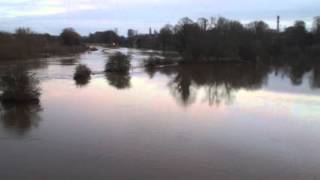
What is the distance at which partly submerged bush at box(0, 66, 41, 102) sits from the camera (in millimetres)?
23250

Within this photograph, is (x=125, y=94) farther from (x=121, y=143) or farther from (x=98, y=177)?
(x=98, y=177)

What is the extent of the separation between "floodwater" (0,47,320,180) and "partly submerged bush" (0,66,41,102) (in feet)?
2.83

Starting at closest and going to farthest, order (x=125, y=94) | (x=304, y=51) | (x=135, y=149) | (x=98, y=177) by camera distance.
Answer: (x=98, y=177)
(x=135, y=149)
(x=125, y=94)
(x=304, y=51)

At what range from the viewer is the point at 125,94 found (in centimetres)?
2845

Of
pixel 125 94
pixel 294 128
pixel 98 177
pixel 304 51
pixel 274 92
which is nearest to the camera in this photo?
pixel 98 177

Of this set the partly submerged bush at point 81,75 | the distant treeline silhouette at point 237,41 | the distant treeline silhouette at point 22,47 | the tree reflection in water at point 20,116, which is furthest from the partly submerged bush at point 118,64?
the tree reflection in water at point 20,116

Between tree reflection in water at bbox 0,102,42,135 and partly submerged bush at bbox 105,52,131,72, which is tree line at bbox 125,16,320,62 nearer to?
partly submerged bush at bbox 105,52,131,72

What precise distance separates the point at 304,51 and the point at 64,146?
226 ft

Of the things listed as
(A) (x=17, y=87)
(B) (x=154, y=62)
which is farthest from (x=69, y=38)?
(A) (x=17, y=87)

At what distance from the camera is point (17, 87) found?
77.3 ft

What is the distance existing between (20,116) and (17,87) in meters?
3.54

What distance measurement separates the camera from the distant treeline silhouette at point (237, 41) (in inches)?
2638

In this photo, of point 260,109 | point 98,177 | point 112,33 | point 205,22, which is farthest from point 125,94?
point 112,33

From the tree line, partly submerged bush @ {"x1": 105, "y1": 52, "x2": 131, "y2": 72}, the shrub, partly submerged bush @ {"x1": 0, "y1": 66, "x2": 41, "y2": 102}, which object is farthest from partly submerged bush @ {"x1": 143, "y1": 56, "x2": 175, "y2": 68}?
the shrub
